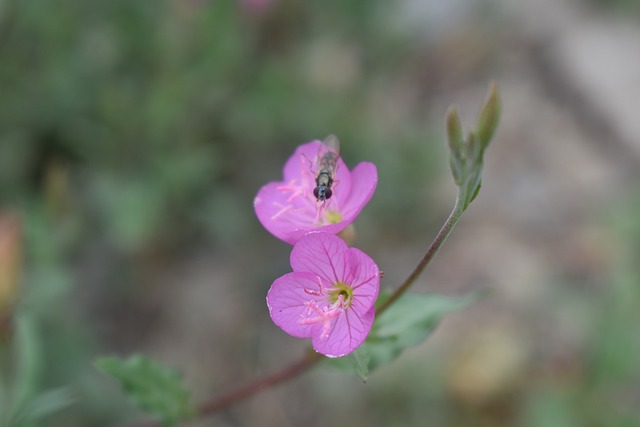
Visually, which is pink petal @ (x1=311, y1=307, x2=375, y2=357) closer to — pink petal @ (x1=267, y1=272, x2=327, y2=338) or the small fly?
pink petal @ (x1=267, y1=272, x2=327, y2=338)

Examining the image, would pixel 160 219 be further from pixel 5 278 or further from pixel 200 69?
pixel 5 278

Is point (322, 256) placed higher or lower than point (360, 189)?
lower

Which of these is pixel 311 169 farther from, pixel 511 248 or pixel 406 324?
pixel 511 248

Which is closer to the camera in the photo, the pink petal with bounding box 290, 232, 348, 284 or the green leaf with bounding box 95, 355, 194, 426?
the pink petal with bounding box 290, 232, 348, 284

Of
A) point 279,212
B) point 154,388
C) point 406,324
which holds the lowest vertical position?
point 406,324

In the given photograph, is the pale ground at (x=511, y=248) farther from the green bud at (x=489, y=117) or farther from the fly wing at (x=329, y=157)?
the green bud at (x=489, y=117)

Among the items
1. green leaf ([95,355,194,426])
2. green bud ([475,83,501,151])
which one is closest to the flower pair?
green bud ([475,83,501,151])

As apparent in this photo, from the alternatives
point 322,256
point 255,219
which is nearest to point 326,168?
point 322,256
